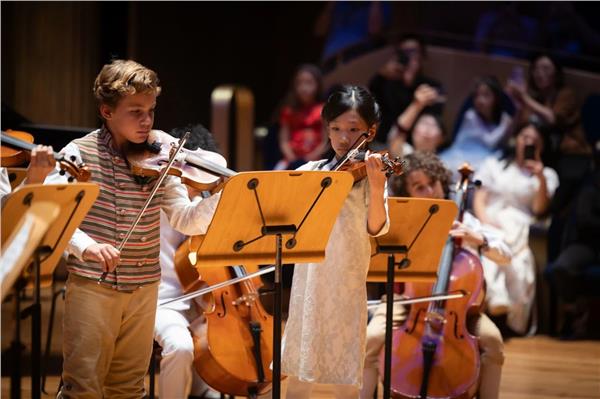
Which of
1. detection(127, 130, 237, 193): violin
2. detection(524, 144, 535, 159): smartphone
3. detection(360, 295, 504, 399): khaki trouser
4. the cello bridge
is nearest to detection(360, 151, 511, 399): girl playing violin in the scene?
detection(360, 295, 504, 399): khaki trouser

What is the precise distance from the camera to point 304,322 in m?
2.78

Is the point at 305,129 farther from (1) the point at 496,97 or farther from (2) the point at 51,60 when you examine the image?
(2) the point at 51,60

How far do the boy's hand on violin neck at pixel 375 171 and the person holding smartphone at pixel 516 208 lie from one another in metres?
2.82

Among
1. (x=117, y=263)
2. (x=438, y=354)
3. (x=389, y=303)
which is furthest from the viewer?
(x=438, y=354)

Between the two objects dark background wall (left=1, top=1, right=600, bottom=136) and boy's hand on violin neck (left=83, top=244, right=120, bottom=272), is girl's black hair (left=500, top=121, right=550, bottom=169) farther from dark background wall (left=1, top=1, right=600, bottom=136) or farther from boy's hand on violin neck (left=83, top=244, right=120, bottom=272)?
boy's hand on violin neck (left=83, top=244, right=120, bottom=272)

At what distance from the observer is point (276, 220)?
258cm

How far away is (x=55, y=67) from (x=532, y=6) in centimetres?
330

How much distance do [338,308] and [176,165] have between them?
66cm

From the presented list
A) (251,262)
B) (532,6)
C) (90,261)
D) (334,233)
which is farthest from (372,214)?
(532,6)

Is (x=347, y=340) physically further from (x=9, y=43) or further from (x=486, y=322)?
(x=9, y=43)

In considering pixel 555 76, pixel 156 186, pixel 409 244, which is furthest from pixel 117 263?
pixel 555 76

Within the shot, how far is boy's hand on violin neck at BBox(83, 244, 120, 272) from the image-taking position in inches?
93.6

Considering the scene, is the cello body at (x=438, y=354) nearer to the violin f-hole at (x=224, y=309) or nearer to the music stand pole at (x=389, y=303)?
the music stand pole at (x=389, y=303)

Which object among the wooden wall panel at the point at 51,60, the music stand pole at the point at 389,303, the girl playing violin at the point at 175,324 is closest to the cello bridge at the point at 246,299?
the girl playing violin at the point at 175,324
